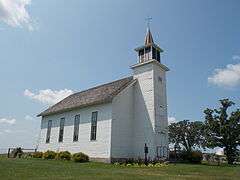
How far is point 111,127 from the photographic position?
25156 mm

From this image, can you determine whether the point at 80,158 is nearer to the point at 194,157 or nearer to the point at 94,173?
the point at 94,173

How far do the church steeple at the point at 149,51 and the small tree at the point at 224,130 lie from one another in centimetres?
1210

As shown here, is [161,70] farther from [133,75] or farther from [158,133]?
[158,133]

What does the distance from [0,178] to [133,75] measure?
2025 cm

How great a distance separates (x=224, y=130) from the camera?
34.4 metres

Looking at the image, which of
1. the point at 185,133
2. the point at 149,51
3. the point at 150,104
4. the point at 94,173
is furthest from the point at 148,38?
the point at 185,133

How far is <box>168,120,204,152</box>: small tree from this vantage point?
5379 cm

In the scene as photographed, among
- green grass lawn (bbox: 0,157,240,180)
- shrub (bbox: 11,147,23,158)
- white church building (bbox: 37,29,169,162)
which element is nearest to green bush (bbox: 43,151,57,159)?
white church building (bbox: 37,29,169,162)

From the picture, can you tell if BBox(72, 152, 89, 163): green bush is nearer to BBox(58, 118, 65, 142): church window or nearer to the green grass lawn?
the green grass lawn

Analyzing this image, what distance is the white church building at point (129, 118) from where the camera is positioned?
25.6 metres

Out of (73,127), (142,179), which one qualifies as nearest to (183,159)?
(73,127)

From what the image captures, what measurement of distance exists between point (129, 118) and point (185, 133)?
31.2 meters

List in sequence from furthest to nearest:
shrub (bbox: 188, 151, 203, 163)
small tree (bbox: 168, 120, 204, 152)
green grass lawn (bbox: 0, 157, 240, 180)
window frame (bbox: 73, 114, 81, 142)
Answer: small tree (bbox: 168, 120, 204, 152) < window frame (bbox: 73, 114, 81, 142) < shrub (bbox: 188, 151, 203, 163) < green grass lawn (bbox: 0, 157, 240, 180)

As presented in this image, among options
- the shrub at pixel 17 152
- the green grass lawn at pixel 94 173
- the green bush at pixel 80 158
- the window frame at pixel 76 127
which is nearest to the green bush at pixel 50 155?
the window frame at pixel 76 127
